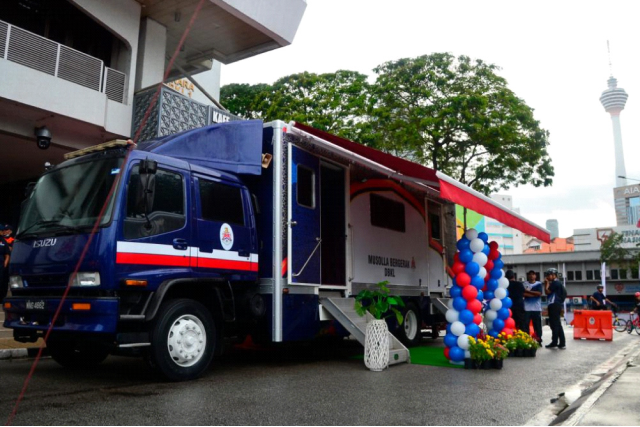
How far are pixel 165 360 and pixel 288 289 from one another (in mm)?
2028

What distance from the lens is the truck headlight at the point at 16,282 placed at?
644cm

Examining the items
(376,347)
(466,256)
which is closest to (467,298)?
(466,256)

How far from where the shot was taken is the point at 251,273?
7312mm

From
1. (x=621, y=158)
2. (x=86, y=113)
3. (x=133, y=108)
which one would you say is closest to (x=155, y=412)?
(x=86, y=113)

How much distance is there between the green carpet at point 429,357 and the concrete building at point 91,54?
871 cm

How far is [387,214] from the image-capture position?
1043 cm

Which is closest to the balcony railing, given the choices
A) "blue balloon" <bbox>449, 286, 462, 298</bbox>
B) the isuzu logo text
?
the isuzu logo text

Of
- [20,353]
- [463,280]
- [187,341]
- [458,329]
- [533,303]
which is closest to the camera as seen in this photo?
[187,341]

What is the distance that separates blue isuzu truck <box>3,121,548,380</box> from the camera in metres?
5.90

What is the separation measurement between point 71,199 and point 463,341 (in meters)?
5.70

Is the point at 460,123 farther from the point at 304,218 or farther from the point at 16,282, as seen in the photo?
the point at 16,282

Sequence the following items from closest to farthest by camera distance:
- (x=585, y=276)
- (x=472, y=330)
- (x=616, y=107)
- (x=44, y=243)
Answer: (x=44, y=243)
(x=472, y=330)
(x=585, y=276)
(x=616, y=107)

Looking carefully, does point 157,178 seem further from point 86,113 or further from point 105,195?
point 86,113

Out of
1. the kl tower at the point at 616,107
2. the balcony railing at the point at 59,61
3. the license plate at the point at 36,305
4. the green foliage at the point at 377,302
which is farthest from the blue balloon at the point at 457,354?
the kl tower at the point at 616,107
